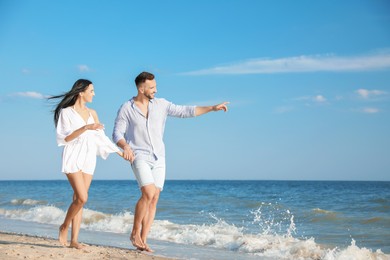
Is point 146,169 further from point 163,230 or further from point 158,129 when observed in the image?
point 163,230

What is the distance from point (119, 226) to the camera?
12266mm

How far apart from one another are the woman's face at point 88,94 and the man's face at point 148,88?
0.56 metres

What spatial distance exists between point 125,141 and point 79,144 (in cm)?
50

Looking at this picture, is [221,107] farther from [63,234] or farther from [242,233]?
[242,233]

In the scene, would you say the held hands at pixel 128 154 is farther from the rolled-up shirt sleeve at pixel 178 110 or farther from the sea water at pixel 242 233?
the sea water at pixel 242 233

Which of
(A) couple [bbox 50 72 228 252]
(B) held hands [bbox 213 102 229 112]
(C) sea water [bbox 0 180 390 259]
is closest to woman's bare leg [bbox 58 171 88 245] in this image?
(A) couple [bbox 50 72 228 252]

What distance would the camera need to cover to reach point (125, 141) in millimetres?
6281

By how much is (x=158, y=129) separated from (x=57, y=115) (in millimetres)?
1124

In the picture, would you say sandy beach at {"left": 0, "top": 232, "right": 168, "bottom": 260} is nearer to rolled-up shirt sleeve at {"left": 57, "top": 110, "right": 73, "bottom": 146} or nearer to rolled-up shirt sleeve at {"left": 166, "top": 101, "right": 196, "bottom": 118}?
rolled-up shirt sleeve at {"left": 57, "top": 110, "right": 73, "bottom": 146}

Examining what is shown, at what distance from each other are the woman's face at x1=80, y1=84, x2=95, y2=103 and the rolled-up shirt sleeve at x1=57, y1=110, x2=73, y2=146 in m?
0.28

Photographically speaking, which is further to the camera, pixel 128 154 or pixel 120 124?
pixel 120 124

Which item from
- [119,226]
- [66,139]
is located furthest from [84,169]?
[119,226]

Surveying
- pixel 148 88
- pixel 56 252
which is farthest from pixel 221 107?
pixel 56 252

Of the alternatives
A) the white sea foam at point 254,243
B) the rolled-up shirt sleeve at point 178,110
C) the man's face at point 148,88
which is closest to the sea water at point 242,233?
the white sea foam at point 254,243
